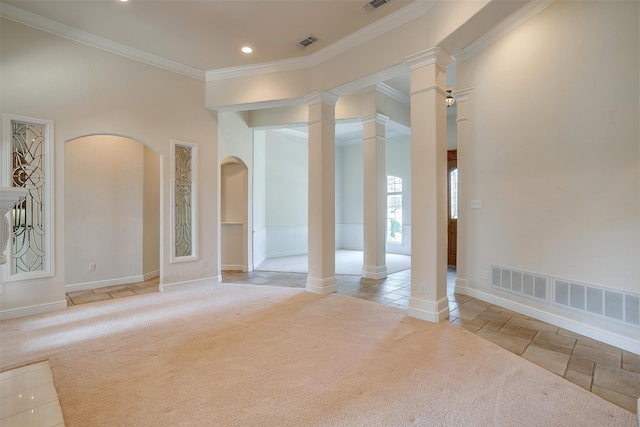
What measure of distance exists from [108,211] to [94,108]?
179cm

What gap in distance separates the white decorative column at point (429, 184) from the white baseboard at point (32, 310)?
440 cm

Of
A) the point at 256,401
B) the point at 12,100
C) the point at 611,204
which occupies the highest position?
the point at 12,100

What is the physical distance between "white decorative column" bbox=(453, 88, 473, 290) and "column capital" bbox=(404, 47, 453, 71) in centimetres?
124

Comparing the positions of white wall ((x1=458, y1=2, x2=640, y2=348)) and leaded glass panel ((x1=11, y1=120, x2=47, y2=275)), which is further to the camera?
leaded glass panel ((x1=11, y1=120, x2=47, y2=275))

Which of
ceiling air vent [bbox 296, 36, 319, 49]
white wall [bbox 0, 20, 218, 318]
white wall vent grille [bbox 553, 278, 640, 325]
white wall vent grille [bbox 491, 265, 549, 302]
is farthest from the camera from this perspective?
ceiling air vent [bbox 296, 36, 319, 49]

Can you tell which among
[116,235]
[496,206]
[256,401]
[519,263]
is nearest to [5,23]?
[116,235]

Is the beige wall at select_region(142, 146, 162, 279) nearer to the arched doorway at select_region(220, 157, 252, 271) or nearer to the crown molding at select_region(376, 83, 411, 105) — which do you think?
the arched doorway at select_region(220, 157, 252, 271)

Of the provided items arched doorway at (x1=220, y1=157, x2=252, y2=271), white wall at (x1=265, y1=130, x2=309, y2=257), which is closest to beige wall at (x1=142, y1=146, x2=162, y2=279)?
arched doorway at (x1=220, y1=157, x2=252, y2=271)

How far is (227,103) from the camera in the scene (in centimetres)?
539

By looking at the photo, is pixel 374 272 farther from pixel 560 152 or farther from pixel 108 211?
pixel 108 211

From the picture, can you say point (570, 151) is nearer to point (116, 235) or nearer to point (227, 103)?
point (227, 103)

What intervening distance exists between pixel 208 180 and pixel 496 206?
14.7 ft

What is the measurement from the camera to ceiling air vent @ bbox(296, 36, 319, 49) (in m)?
4.26

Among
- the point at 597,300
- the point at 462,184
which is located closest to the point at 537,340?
the point at 597,300
